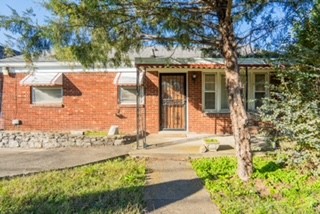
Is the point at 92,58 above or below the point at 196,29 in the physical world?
below

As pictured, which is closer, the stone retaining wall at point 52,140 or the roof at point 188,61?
the roof at point 188,61

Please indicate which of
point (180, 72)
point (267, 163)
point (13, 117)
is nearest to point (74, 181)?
point (267, 163)

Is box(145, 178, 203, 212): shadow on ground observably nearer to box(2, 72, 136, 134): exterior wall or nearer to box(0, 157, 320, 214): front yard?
box(0, 157, 320, 214): front yard

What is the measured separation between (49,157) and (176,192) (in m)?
5.05

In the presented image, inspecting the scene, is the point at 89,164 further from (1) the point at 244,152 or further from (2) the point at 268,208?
(2) the point at 268,208

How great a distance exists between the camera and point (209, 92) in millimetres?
12609

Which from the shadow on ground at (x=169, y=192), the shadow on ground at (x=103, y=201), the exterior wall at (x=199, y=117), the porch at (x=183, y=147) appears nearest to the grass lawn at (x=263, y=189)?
the shadow on ground at (x=169, y=192)

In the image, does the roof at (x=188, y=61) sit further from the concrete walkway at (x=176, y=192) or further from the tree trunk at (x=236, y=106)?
the concrete walkway at (x=176, y=192)

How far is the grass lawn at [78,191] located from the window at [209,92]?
5.59m

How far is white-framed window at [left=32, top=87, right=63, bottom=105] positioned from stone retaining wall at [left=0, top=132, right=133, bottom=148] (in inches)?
76.5

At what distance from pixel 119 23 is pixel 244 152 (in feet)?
11.7

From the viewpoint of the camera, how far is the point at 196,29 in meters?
6.78

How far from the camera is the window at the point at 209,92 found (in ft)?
41.2

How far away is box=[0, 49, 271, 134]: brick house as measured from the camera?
1255 centimetres
